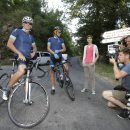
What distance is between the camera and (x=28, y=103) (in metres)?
2.27

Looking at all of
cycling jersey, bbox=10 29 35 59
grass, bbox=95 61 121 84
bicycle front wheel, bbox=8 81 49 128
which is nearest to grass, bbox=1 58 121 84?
grass, bbox=95 61 121 84

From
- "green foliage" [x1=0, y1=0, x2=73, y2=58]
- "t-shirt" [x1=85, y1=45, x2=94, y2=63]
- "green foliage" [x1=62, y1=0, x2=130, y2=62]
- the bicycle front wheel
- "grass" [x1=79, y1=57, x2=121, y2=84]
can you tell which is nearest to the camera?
the bicycle front wheel

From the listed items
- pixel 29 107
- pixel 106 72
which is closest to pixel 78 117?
pixel 29 107

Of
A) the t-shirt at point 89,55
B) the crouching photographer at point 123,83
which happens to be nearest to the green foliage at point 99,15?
the t-shirt at point 89,55

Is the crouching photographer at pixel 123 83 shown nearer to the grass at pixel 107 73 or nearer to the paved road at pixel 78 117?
the paved road at pixel 78 117

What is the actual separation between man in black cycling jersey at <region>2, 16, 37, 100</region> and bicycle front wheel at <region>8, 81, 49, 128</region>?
25cm

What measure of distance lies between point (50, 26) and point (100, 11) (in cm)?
1502

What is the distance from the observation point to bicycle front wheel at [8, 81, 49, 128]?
82.4 inches

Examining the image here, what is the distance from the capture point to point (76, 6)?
55.7 feet

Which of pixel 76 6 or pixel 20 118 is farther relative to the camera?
pixel 76 6

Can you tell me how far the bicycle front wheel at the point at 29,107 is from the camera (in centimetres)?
209

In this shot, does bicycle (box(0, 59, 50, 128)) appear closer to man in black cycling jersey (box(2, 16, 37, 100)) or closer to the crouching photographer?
man in black cycling jersey (box(2, 16, 37, 100))

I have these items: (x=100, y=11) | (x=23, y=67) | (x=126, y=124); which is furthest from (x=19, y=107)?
(x=100, y=11)

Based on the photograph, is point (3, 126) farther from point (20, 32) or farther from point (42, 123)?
point (20, 32)
